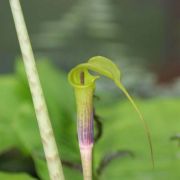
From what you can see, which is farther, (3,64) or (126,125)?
(3,64)

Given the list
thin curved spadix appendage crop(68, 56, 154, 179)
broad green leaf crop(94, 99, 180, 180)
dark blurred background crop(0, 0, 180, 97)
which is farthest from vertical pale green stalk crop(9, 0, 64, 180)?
dark blurred background crop(0, 0, 180, 97)

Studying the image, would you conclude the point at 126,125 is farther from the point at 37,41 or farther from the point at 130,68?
the point at 37,41

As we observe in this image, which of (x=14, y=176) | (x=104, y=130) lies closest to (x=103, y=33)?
(x=104, y=130)

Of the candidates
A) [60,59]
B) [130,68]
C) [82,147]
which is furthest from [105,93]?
[60,59]

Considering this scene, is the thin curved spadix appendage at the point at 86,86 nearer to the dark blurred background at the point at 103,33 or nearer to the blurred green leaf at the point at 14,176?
the blurred green leaf at the point at 14,176

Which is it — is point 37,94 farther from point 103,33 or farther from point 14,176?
point 103,33

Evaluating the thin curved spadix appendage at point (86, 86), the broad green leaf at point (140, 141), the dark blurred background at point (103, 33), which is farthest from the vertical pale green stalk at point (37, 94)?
the dark blurred background at point (103, 33)
